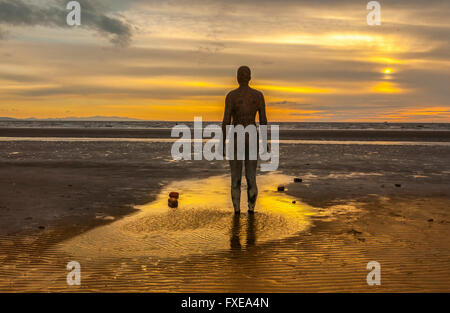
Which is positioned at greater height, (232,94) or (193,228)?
(232,94)

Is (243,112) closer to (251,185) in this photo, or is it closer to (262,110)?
(262,110)

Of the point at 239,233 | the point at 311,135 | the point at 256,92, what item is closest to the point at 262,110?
the point at 256,92

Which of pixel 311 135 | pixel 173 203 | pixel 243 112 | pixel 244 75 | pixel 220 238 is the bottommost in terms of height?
pixel 220 238

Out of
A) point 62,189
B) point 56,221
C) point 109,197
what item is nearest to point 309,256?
point 56,221

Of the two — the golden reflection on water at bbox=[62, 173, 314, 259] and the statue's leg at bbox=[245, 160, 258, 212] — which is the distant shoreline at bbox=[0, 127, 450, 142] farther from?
the statue's leg at bbox=[245, 160, 258, 212]

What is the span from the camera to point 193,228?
8.21 m

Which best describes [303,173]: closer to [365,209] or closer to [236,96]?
[365,209]

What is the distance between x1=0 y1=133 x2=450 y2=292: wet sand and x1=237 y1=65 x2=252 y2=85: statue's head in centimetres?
312

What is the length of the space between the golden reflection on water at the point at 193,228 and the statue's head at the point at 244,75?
→ 122 inches

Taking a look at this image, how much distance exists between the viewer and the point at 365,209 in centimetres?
1026

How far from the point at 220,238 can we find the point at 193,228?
0.97m

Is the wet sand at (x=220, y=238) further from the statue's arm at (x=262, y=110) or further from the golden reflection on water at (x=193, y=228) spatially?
the statue's arm at (x=262, y=110)
